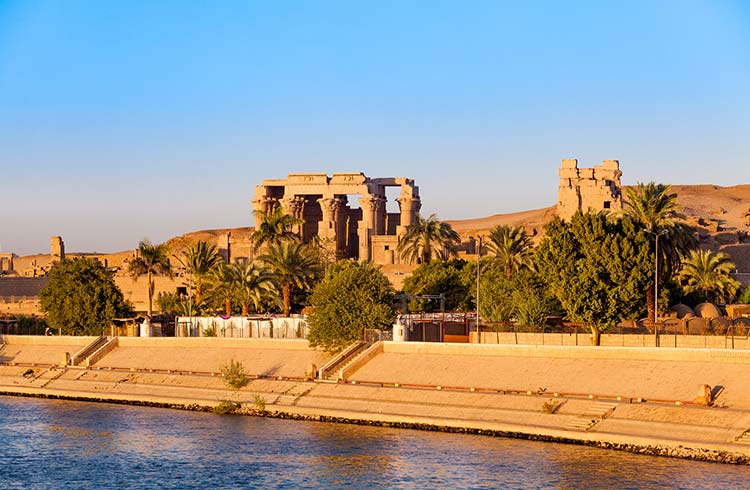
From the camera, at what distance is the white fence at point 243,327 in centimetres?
7980

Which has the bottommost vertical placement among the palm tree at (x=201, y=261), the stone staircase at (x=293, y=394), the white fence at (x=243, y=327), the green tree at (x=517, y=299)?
the stone staircase at (x=293, y=394)

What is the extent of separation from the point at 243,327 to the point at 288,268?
7.45 metres

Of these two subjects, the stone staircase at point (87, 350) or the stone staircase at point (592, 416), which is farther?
the stone staircase at point (87, 350)

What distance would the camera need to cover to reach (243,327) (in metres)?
83.0

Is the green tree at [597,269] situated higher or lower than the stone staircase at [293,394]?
higher

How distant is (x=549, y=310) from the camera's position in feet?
255

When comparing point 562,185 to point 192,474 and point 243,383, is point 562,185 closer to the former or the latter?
point 243,383

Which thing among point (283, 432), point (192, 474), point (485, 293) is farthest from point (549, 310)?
point (192, 474)

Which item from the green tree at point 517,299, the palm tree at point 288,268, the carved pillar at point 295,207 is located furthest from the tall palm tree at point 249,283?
→ the carved pillar at point 295,207

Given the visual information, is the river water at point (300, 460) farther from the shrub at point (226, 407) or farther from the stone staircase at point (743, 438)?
the shrub at point (226, 407)

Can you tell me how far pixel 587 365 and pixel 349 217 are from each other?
71.5 metres

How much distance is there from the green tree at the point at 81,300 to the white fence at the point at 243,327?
231 inches

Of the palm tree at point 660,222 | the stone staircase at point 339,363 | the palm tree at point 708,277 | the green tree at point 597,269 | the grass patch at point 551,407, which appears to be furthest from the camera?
the palm tree at point 708,277

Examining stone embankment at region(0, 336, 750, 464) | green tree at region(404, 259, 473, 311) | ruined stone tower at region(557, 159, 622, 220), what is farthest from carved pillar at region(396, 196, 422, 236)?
stone embankment at region(0, 336, 750, 464)
